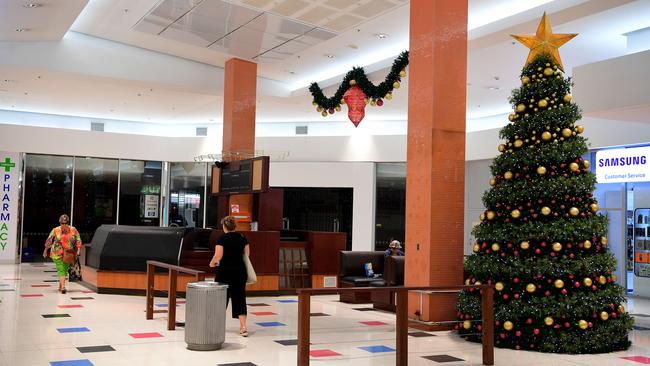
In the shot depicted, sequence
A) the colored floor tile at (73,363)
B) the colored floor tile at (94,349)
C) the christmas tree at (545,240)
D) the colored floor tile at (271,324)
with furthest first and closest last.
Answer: the colored floor tile at (271,324) → the christmas tree at (545,240) → the colored floor tile at (94,349) → the colored floor tile at (73,363)

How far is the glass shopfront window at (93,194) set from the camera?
19.3m

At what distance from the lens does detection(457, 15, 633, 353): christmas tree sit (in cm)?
672

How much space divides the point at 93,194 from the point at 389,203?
27.9ft

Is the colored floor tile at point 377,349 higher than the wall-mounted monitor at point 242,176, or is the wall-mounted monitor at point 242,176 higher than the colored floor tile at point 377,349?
the wall-mounted monitor at point 242,176

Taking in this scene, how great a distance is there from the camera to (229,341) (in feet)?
22.7

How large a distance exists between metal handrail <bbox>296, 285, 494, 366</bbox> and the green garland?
5948 millimetres

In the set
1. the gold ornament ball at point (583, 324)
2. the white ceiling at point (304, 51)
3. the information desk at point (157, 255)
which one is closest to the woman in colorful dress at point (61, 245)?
the information desk at point (157, 255)

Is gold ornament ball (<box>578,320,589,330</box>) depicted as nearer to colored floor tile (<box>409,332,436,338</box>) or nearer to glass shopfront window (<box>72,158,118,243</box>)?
colored floor tile (<box>409,332,436,338</box>)

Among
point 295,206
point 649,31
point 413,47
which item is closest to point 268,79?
point 295,206

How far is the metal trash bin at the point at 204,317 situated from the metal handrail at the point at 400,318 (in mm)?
1524

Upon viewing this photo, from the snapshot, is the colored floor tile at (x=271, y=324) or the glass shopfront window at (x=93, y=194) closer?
the colored floor tile at (x=271, y=324)

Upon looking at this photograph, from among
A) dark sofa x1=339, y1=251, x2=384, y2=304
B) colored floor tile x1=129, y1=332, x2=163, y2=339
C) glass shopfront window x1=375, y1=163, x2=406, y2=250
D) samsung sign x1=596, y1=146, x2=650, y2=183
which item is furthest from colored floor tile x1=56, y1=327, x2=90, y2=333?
glass shopfront window x1=375, y1=163, x2=406, y2=250

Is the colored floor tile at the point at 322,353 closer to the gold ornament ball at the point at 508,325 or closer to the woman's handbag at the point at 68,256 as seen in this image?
the gold ornament ball at the point at 508,325

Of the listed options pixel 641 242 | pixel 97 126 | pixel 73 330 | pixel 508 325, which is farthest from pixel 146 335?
pixel 97 126
